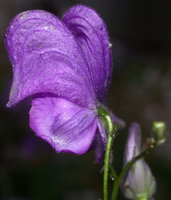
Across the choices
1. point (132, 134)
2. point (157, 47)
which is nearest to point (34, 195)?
point (132, 134)

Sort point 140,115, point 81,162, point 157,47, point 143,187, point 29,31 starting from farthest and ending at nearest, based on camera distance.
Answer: point 157,47 < point 140,115 < point 81,162 < point 143,187 < point 29,31

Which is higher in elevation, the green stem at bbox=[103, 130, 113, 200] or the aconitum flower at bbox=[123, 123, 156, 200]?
the green stem at bbox=[103, 130, 113, 200]

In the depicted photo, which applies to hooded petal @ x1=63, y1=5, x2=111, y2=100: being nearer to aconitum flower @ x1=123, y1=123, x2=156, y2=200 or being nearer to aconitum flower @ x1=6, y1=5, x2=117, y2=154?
aconitum flower @ x1=6, y1=5, x2=117, y2=154

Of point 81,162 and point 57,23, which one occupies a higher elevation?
point 57,23

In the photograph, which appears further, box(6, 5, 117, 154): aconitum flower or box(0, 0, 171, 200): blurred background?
box(0, 0, 171, 200): blurred background

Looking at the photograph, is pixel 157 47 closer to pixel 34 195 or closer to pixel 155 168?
pixel 155 168

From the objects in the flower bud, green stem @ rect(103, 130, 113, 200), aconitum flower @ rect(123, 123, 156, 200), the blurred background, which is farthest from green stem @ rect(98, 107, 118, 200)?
the blurred background
